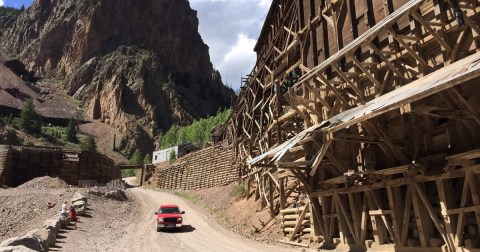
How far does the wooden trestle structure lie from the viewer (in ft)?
33.9

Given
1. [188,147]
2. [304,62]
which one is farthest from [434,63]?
[188,147]

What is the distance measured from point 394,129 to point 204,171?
1370 inches

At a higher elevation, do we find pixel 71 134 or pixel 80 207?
pixel 71 134

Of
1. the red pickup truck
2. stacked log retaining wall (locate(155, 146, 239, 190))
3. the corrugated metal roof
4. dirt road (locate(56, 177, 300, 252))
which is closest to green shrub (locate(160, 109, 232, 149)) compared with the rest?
stacked log retaining wall (locate(155, 146, 239, 190))

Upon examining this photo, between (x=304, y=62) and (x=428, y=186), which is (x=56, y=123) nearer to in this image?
(x=304, y=62)

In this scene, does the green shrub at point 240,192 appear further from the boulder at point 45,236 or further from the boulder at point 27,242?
the boulder at point 27,242

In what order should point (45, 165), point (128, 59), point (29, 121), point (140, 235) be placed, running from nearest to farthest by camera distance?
point (140, 235), point (45, 165), point (29, 121), point (128, 59)

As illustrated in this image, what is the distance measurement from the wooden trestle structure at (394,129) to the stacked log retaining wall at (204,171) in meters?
22.0

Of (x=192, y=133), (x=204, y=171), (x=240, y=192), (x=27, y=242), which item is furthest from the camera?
(x=192, y=133)

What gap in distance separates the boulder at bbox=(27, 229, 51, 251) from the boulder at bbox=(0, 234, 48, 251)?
23.2 inches

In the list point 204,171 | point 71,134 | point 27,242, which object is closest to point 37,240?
point 27,242

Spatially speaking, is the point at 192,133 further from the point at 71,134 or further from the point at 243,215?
the point at 243,215

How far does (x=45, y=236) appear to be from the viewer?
14.0 metres

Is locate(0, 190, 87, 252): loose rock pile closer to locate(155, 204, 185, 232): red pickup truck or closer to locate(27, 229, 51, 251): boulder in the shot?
locate(27, 229, 51, 251): boulder
